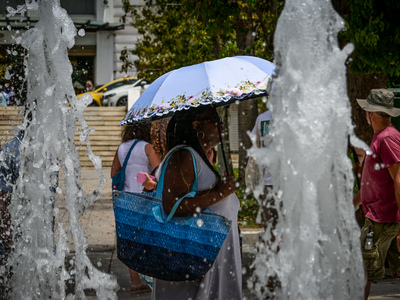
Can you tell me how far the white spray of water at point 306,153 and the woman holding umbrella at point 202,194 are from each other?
25 cm

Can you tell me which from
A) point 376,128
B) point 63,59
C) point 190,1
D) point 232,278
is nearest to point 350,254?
point 232,278

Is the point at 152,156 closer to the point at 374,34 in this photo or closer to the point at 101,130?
the point at 374,34

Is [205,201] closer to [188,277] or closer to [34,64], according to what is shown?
[188,277]

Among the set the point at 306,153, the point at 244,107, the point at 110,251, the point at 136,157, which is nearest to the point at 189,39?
the point at 244,107

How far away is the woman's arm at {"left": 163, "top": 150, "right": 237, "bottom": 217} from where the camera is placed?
378 centimetres

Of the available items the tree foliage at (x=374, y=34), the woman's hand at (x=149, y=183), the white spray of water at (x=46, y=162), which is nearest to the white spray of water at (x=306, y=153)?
the woman's hand at (x=149, y=183)

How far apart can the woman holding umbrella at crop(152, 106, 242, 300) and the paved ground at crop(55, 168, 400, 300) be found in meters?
2.60

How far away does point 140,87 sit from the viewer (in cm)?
2883

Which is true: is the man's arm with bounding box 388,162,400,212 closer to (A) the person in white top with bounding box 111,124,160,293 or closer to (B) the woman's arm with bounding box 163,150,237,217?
(B) the woman's arm with bounding box 163,150,237,217

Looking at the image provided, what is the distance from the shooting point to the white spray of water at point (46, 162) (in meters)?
5.11

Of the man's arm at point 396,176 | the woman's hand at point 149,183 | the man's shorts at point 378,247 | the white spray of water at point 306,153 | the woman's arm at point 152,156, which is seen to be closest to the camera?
the white spray of water at point 306,153

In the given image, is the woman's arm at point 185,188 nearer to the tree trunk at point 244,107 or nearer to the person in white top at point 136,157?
the person in white top at point 136,157

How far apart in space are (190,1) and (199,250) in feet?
20.6

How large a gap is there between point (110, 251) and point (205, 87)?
17.3 feet
